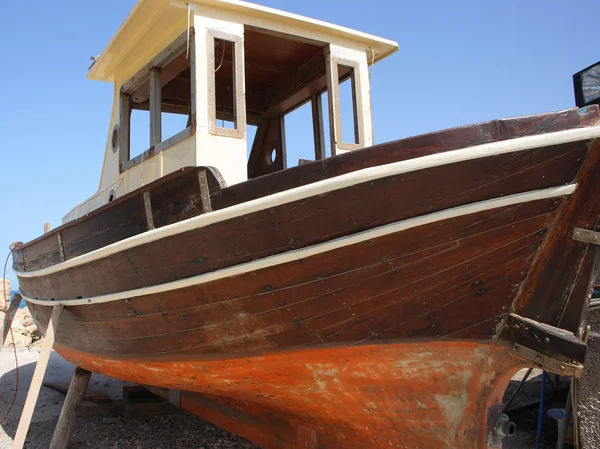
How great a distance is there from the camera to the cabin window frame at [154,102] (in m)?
3.48

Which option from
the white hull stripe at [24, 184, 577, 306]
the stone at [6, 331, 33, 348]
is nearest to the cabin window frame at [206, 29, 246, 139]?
the white hull stripe at [24, 184, 577, 306]

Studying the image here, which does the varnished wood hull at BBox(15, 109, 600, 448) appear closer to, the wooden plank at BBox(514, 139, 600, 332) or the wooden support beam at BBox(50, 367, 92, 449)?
the wooden plank at BBox(514, 139, 600, 332)

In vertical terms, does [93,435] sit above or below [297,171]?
below

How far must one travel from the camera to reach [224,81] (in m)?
5.18

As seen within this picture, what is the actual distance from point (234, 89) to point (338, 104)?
923 mm

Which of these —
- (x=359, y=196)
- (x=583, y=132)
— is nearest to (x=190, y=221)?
(x=359, y=196)

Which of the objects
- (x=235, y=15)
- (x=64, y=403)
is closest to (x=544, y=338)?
(x=235, y=15)

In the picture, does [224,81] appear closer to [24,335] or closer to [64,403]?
[64,403]

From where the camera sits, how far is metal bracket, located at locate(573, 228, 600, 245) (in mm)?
2072

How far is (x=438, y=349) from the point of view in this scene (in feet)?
7.67

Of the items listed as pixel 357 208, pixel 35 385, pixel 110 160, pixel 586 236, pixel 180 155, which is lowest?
pixel 35 385

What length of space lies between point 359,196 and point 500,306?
79 centimetres

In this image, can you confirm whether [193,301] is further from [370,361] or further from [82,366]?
[82,366]

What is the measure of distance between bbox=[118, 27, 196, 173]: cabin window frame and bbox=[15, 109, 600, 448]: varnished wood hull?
905 mm
